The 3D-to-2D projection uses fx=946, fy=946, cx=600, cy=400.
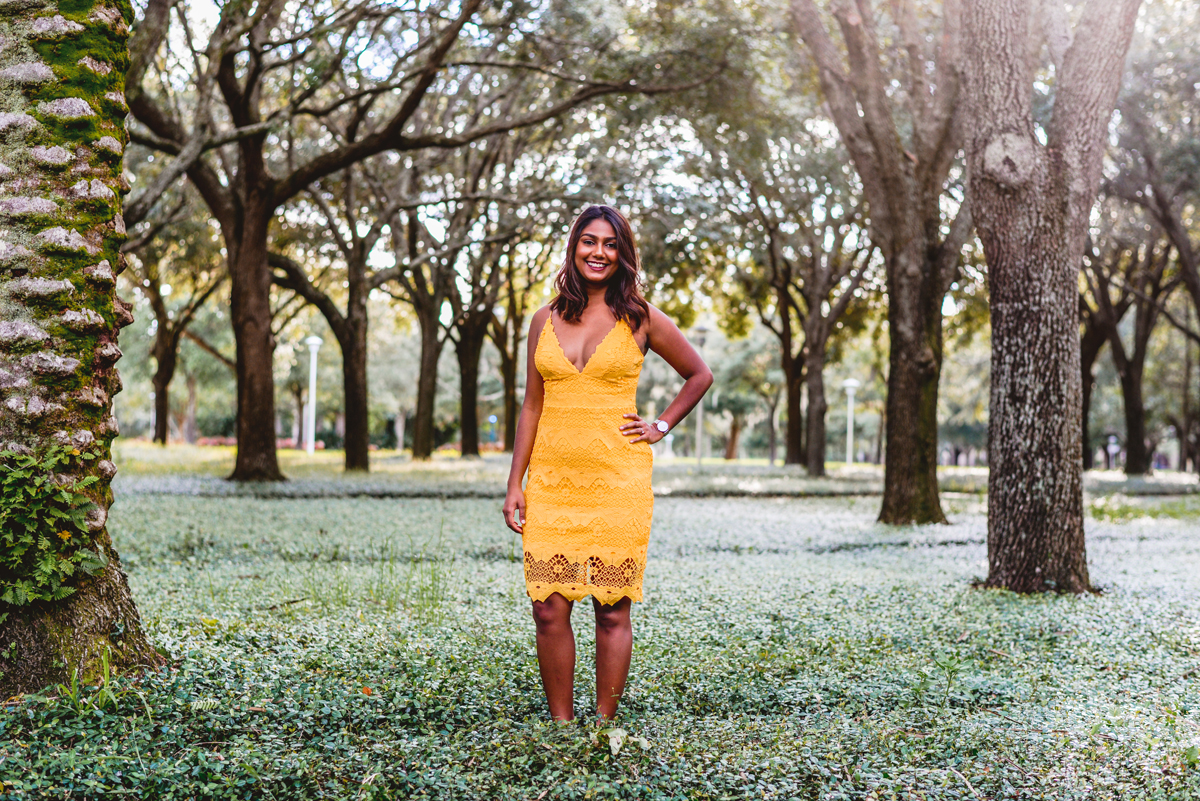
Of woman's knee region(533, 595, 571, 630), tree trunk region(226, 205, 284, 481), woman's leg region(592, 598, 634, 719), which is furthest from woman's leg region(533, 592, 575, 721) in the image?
tree trunk region(226, 205, 284, 481)

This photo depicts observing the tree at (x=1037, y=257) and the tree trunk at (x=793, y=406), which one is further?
the tree trunk at (x=793, y=406)

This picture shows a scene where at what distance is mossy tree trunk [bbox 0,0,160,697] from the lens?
3492 mm

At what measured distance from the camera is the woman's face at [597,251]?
354 centimetres

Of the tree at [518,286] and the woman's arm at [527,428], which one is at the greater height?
the tree at [518,286]

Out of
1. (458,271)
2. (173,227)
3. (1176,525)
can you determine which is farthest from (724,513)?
(173,227)

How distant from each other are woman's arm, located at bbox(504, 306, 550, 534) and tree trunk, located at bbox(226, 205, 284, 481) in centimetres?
1294

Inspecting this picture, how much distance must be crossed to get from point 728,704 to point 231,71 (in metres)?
13.8

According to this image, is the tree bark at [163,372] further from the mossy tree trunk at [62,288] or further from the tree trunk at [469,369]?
the mossy tree trunk at [62,288]

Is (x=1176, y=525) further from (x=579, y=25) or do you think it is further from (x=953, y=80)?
(x=579, y=25)

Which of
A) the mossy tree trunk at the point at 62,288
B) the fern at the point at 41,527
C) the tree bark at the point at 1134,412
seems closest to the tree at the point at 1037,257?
the mossy tree trunk at the point at 62,288

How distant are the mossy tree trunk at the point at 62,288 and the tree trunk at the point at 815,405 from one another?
841 inches

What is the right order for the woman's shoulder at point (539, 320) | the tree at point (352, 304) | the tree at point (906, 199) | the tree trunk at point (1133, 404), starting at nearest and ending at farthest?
the woman's shoulder at point (539, 320) < the tree at point (906, 199) < the tree at point (352, 304) < the tree trunk at point (1133, 404)

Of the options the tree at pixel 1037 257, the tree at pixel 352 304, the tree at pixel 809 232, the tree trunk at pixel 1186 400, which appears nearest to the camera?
Result: the tree at pixel 1037 257

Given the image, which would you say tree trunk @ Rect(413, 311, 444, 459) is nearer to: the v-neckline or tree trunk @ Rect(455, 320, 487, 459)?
tree trunk @ Rect(455, 320, 487, 459)
